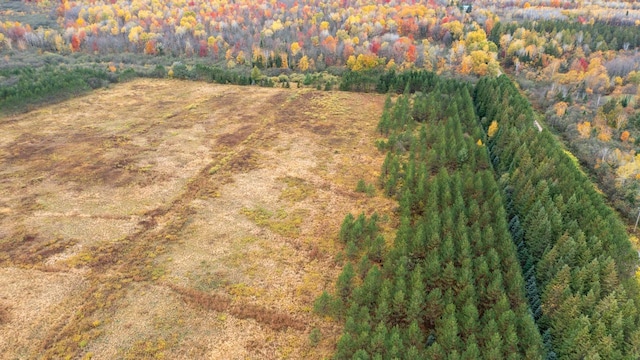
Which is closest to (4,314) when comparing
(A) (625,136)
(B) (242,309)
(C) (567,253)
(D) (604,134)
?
(B) (242,309)

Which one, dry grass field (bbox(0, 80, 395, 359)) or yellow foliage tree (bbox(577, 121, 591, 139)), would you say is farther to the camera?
yellow foliage tree (bbox(577, 121, 591, 139))

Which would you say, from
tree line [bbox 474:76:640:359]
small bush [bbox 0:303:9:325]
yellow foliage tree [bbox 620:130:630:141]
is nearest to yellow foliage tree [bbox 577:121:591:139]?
yellow foliage tree [bbox 620:130:630:141]

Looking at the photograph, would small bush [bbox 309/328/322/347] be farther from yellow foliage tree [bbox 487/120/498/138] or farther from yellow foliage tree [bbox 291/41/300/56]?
yellow foliage tree [bbox 291/41/300/56]

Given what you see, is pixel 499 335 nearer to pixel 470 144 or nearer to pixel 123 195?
pixel 470 144

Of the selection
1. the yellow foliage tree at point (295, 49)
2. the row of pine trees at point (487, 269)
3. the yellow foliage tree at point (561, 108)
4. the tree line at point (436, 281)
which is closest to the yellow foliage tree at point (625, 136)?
the yellow foliage tree at point (561, 108)

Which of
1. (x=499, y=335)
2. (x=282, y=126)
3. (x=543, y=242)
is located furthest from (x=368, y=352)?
(x=282, y=126)

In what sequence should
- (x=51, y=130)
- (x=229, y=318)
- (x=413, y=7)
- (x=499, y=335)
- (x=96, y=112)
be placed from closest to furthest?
1. (x=499, y=335)
2. (x=229, y=318)
3. (x=51, y=130)
4. (x=96, y=112)
5. (x=413, y=7)
